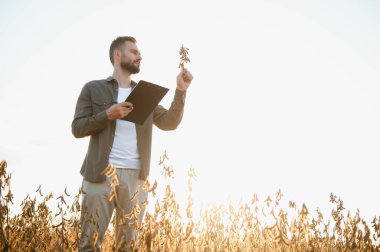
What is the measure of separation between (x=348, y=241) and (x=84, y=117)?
239 cm

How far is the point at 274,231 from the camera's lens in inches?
75.8

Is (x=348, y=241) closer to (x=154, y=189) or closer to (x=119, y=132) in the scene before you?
(x=154, y=189)

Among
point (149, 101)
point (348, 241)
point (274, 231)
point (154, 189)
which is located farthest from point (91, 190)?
point (348, 241)

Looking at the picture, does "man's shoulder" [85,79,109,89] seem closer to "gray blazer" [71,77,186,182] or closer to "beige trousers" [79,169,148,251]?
"gray blazer" [71,77,186,182]

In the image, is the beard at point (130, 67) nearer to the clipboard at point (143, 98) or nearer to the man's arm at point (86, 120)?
the man's arm at point (86, 120)

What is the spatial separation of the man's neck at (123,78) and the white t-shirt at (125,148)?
0.59 metres

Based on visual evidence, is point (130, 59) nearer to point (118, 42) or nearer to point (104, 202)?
point (118, 42)

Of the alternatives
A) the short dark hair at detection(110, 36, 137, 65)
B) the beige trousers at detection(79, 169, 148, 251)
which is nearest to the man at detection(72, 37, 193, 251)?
the beige trousers at detection(79, 169, 148, 251)

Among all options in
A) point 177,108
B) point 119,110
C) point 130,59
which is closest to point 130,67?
point 130,59

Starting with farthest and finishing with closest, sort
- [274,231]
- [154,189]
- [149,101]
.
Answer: [149,101] → [274,231] → [154,189]

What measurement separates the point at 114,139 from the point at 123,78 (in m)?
0.86

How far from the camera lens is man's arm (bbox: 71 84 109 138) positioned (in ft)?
9.32

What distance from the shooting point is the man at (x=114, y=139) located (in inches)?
104

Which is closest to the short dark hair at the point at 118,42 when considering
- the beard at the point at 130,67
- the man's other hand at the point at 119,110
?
the beard at the point at 130,67
